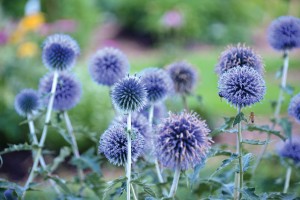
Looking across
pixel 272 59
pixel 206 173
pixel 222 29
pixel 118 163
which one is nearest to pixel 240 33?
pixel 222 29

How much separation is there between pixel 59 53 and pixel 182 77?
0.81 m

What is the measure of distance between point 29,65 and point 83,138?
1683 millimetres

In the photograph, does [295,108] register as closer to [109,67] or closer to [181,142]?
[181,142]

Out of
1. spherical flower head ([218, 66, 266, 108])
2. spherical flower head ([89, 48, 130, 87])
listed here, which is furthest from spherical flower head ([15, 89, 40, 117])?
spherical flower head ([218, 66, 266, 108])

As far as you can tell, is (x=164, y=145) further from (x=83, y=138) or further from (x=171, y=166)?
(x=83, y=138)

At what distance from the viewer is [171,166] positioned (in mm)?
1985

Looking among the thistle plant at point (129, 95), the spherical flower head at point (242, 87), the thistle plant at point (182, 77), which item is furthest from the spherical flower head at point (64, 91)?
the spherical flower head at point (242, 87)

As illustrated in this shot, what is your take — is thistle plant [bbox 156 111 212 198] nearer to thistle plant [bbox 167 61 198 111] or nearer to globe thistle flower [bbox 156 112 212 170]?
globe thistle flower [bbox 156 112 212 170]

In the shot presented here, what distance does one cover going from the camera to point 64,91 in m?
2.96

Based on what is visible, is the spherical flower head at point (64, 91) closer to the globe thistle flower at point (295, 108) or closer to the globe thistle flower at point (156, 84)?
the globe thistle flower at point (156, 84)

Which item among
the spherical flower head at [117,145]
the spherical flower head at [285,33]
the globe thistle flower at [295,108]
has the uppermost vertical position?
the spherical flower head at [285,33]

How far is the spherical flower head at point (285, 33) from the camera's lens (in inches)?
114

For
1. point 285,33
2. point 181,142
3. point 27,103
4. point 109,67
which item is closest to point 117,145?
point 181,142

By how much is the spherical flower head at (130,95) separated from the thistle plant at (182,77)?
1.00 metres
